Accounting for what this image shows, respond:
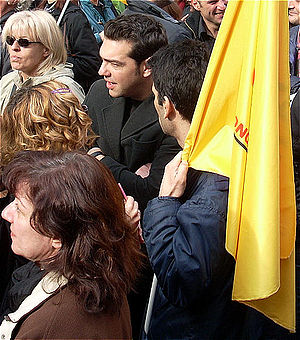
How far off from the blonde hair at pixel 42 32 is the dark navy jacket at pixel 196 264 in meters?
1.93

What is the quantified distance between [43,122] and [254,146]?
1163mm

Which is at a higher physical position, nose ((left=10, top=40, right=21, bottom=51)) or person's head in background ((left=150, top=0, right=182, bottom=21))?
nose ((left=10, top=40, right=21, bottom=51))

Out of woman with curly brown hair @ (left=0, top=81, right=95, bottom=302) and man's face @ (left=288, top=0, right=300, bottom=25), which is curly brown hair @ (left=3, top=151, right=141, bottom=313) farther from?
man's face @ (left=288, top=0, right=300, bottom=25)

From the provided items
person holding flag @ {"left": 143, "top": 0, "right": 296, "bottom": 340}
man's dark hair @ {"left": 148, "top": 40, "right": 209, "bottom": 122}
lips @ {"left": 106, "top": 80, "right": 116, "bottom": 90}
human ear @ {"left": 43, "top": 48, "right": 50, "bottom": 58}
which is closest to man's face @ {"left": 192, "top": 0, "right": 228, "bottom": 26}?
human ear @ {"left": 43, "top": 48, "right": 50, "bottom": 58}

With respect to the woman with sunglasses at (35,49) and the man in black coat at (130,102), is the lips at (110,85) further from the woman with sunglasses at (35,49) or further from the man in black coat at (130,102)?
the woman with sunglasses at (35,49)

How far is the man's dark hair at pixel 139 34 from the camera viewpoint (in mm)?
3322

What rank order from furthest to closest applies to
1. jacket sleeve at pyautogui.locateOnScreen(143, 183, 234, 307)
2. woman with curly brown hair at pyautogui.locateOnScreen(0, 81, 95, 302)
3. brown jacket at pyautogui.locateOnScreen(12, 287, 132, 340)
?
1. woman with curly brown hair at pyautogui.locateOnScreen(0, 81, 95, 302)
2. jacket sleeve at pyautogui.locateOnScreen(143, 183, 234, 307)
3. brown jacket at pyautogui.locateOnScreen(12, 287, 132, 340)

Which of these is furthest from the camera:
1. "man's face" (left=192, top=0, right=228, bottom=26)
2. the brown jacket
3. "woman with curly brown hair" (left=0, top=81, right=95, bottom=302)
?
"man's face" (left=192, top=0, right=228, bottom=26)

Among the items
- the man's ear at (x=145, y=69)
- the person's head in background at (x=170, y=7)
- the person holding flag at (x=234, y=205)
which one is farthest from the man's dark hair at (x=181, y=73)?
the person's head in background at (x=170, y=7)

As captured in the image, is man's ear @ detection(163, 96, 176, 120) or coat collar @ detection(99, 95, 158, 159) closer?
man's ear @ detection(163, 96, 176, 120)

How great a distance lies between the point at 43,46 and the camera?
396 cm

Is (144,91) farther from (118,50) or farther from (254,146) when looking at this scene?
(254,146)

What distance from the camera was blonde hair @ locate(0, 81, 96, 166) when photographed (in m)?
2.78

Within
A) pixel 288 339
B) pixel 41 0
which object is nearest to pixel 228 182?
pixel 288 339
